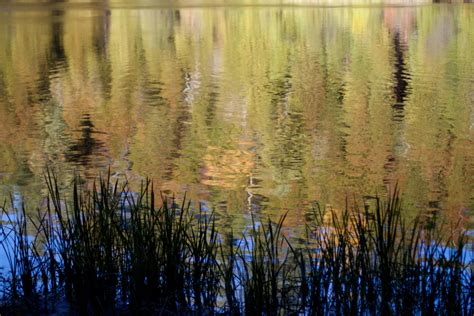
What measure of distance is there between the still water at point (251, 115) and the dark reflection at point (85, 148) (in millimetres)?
26

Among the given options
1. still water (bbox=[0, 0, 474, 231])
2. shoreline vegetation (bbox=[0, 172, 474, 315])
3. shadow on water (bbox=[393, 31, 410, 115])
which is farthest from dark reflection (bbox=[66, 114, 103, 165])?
shoreline vegetation (bbox=[0, 172, 474, 315])

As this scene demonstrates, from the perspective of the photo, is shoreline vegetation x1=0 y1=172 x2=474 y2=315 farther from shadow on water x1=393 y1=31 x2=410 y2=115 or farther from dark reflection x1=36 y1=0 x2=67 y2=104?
dark reflection x1=36 y1=0 x2=67 y2=104

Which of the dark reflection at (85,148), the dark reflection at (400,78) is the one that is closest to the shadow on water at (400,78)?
the dark reflection at (400,78)

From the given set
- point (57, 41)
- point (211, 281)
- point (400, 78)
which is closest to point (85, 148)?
point (211, 281)

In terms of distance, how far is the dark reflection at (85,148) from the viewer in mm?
10836

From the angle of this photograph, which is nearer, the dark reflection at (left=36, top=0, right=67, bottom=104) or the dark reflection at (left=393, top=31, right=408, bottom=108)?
the dark reflection at (left=393, top=31, right=408, bottom=108)

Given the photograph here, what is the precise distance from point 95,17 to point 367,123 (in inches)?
1063

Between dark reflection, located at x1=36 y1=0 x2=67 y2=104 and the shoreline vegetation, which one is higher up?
dark reflection, located at x1=36 y1=0 x2=67 y2=104

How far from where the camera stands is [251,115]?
13688mm

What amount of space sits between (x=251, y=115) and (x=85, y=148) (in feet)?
10.4

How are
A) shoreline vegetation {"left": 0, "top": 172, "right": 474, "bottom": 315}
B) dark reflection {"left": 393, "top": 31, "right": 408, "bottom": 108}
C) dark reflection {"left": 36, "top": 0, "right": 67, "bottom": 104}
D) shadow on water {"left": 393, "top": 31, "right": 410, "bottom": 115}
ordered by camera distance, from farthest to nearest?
dark reflection {"left": 36, "top": 0, "right": 67, "bottom": 104}
dark reflection {"left": 393, "top": 31, "right": 408, "bottom": 108}
shadow on water {"left": 393, "top": 31, "right": 410, "bottom": 115}
shoreline vegetation {"left": 0, "top": 172, "right": 474, "bottom": 315}

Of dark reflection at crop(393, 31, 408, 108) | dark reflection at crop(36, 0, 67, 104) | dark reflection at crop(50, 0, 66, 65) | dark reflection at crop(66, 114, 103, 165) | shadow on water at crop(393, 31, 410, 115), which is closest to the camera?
dark reflection at crop(66, 114, 103, 165)

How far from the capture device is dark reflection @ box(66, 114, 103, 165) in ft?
35.6

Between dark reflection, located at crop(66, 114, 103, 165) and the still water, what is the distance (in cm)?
3
